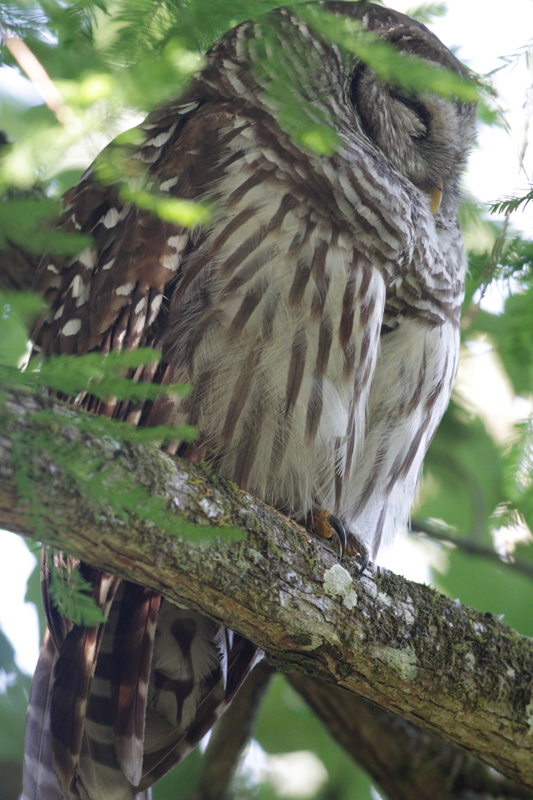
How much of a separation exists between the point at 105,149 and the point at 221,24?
2.21ft

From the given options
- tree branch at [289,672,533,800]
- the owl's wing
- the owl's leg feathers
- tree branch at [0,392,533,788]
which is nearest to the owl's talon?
the owl's leg feathers

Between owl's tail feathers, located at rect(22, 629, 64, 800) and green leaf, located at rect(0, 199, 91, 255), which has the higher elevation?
green leaf, located at rect(0, 199, 91, 255)

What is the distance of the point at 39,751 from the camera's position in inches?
97.4

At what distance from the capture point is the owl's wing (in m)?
2.41

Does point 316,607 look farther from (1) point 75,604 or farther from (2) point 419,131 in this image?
(2) point 419,131

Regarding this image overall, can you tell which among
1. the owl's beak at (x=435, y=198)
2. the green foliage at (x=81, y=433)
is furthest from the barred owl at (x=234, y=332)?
the green foliage at (x=81, y=433)

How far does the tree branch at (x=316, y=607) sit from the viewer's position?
1743 millimetres

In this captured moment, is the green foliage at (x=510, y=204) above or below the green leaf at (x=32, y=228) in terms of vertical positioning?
above

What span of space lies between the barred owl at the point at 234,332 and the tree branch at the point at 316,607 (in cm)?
46

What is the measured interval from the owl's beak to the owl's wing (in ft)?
3.23

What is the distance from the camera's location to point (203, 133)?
2.71m

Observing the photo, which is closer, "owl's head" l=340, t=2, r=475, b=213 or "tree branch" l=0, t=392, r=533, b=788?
"tree branch" l=0, t=392, r=533, b=788

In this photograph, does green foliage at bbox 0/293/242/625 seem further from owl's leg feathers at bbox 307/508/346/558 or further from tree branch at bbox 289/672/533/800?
tree branch at bbox 289/672/533/800

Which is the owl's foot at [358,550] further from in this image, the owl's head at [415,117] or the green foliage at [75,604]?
the owl's head at [415,117]
